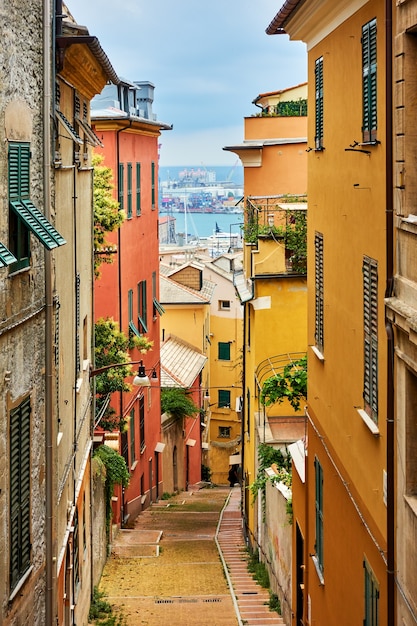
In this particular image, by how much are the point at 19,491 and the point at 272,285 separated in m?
14.8

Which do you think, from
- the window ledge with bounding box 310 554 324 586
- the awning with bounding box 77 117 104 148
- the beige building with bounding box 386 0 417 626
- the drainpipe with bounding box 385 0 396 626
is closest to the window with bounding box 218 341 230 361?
the awning with bounding box 77 117 104 148

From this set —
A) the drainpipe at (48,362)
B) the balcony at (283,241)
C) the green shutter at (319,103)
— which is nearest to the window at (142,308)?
the balcony at (283,241)

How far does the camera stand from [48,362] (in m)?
12.3

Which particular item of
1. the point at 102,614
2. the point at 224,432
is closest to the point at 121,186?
the point at 102,614

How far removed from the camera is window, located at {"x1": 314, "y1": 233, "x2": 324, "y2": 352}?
45.4 ft

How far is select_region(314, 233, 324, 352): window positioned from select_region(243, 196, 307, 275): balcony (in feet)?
30.3

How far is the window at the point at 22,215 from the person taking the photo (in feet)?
33.2

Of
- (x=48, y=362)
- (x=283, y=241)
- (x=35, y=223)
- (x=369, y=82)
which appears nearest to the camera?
(x=369, y=82)

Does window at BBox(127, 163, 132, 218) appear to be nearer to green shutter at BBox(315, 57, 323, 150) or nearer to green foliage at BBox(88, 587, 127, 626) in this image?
green foliage at BBox(88, 587, 127, 626)

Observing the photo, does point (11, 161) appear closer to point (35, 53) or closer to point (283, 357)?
point (35, 53)

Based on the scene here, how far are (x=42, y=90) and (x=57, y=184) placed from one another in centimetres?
205

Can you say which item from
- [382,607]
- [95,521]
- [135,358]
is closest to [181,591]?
[95,521]

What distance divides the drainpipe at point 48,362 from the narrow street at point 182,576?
23.2 ft

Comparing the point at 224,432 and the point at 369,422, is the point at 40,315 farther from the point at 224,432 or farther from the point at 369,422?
the point at 224,432
